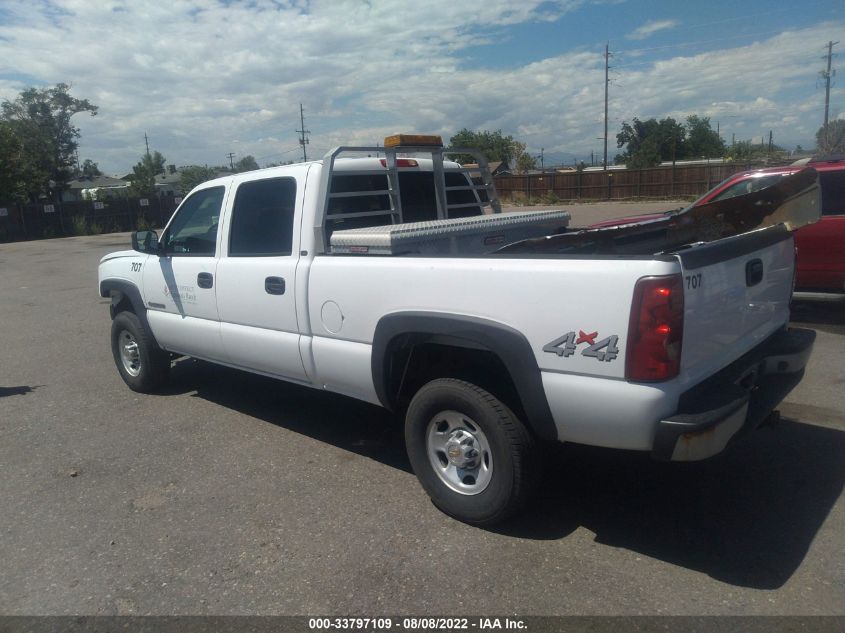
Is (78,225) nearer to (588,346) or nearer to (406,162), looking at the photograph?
(406,162)

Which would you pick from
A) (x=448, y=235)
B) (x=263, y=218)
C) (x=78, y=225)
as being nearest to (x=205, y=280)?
(x=263, y=218)

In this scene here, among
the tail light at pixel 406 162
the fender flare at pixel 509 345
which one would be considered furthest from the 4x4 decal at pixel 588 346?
the tail light at pixel 406 162

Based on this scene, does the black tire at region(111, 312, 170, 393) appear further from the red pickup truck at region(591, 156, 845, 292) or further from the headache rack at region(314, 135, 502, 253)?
the red pickup truck at region(591, 156, 845, 292)

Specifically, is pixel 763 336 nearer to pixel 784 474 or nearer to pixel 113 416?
pixel 784 474

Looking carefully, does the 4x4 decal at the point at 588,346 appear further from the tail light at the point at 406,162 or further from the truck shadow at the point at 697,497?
the tail light at the point at 406,162

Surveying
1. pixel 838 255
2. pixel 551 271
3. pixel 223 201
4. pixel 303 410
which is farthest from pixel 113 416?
pixel 838 255

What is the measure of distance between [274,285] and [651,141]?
233ft

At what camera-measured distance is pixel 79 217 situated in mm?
35281

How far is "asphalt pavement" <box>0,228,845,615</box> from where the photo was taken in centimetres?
321

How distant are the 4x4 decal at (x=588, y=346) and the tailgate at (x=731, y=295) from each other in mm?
308

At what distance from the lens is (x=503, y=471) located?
3543 millimetres

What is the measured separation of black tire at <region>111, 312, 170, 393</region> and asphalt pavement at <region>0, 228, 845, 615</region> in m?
0.39

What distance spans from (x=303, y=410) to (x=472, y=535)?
8.34 feet

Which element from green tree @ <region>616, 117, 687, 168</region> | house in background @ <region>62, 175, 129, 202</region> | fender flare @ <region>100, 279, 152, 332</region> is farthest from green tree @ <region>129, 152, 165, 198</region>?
fender flare @ <region>100, 279, 152, 332</region>
